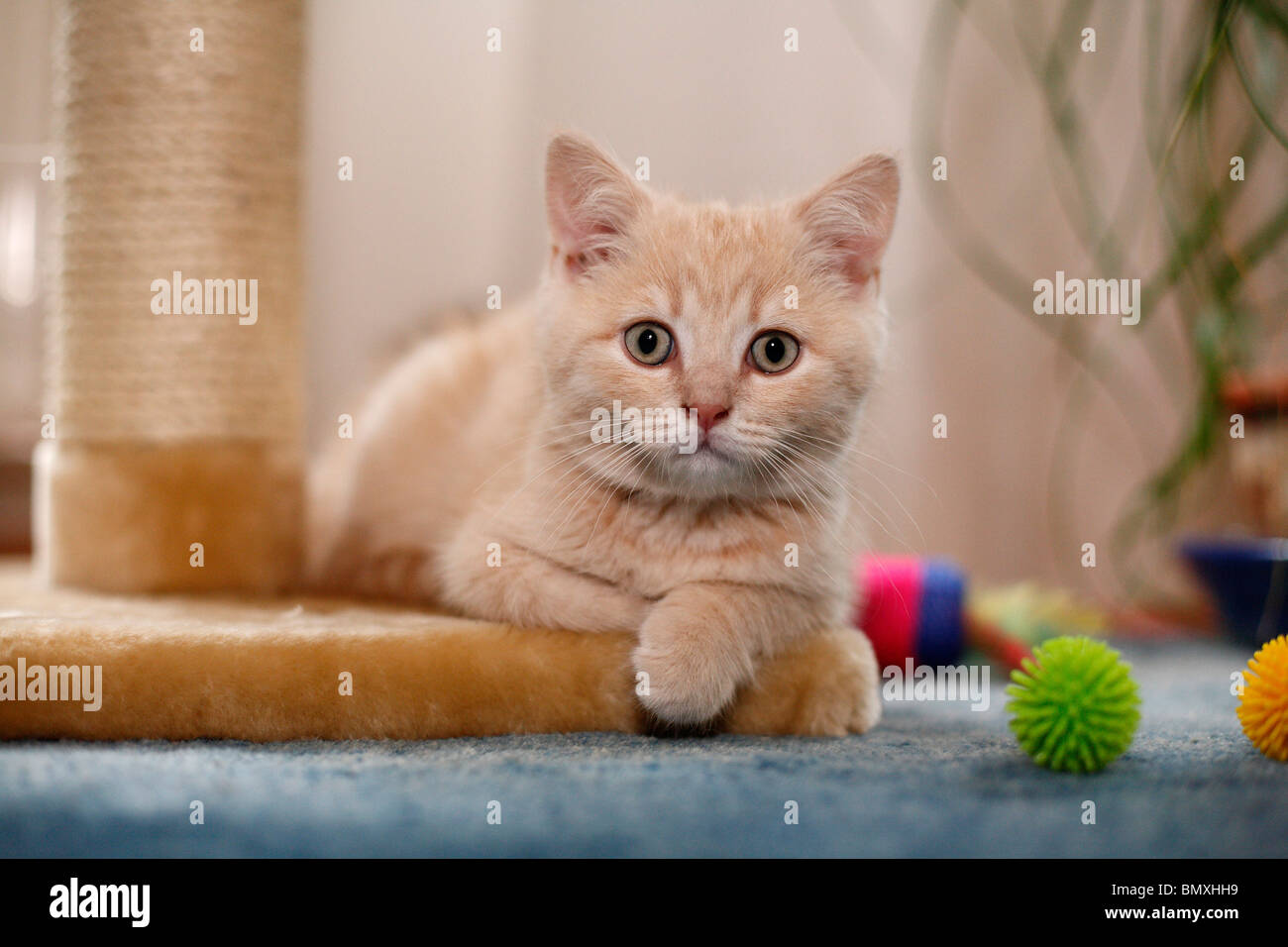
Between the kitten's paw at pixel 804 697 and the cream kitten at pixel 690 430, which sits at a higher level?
the cream kitten at pixel 690 430

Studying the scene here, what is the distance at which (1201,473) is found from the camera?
244cm

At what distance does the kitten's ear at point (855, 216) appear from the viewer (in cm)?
111

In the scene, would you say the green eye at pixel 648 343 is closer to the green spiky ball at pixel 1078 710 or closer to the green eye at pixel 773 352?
the green eye at pixel 773 352

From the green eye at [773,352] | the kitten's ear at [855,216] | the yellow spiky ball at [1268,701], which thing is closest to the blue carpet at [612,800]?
the yellow spiky ball at [1268,701]

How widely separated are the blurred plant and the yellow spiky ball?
2.93 feet

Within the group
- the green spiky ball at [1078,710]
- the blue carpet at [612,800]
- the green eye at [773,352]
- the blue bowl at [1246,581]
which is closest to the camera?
the blue carpet at [612,800]

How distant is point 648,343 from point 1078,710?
0.60m

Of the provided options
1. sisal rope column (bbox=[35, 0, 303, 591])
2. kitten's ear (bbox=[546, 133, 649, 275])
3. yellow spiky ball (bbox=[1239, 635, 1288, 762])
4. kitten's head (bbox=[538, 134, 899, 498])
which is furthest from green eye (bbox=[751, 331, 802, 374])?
sisal rope column (bbox=[35, 0, 303, 591])

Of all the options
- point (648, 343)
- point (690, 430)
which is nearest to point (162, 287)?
point (648, 343)

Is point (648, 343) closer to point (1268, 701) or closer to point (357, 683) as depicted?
point (357, 683)

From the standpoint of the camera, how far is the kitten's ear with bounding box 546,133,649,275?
1.14 meters

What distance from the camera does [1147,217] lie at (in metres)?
2.38
